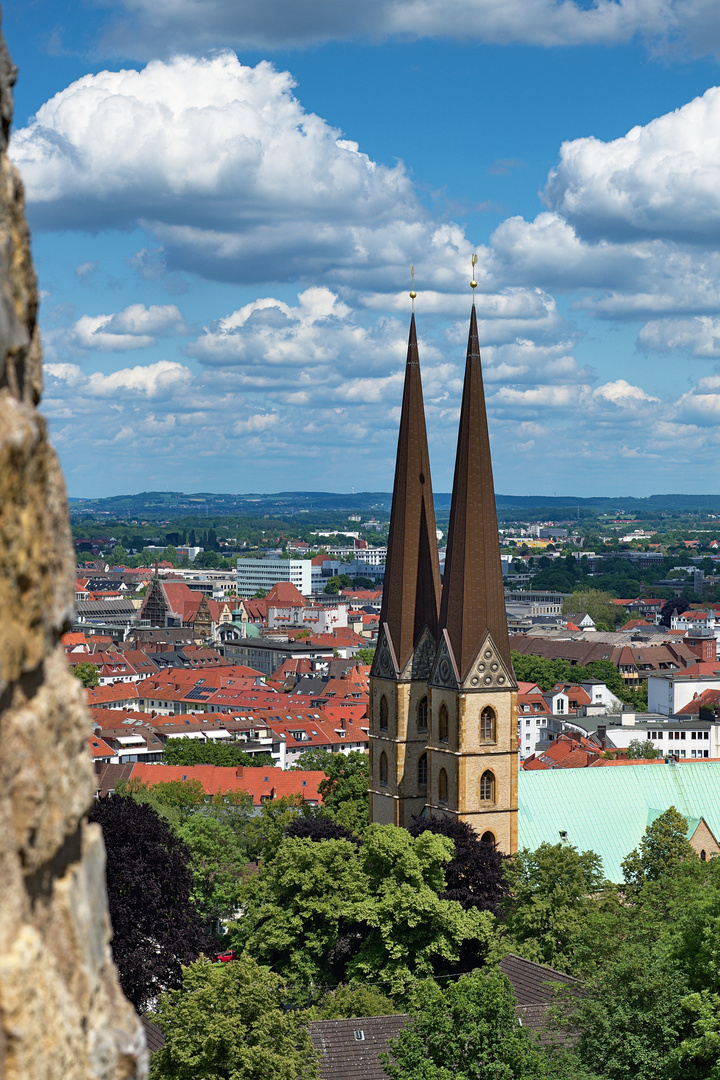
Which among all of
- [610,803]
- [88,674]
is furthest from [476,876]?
[88,674]

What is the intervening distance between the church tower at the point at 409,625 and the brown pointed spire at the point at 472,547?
2.16 meters

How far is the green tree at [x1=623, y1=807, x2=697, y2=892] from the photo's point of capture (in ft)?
200

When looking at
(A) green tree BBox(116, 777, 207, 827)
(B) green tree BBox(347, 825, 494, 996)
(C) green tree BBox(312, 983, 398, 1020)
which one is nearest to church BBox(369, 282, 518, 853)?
(B) green tree BBox(347, 825, 494, 996)

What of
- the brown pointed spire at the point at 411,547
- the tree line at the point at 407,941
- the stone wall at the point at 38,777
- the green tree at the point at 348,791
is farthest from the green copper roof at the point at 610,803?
the stone wall at the point at 38,777

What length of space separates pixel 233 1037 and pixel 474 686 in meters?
35.6

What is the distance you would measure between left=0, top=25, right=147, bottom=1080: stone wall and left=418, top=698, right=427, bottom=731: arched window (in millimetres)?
62723

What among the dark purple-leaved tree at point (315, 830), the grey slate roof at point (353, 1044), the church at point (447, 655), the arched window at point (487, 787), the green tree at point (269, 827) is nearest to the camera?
the grey slate roof at point (353, 1044)

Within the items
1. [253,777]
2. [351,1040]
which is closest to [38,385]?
[351,1040]

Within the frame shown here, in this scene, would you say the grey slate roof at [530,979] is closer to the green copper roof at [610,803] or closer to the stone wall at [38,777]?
the green copper roof at [610,803]

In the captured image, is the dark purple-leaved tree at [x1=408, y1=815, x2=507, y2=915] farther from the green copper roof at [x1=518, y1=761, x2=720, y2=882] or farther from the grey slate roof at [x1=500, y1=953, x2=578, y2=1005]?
the grey slate roof at [x1=500, y1=953, x2=578, y2=1005]

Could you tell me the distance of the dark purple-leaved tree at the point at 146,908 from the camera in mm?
44781

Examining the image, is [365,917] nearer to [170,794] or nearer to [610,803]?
[610,803]

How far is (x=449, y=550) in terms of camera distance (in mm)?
67312

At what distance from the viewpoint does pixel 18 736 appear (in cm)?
562
